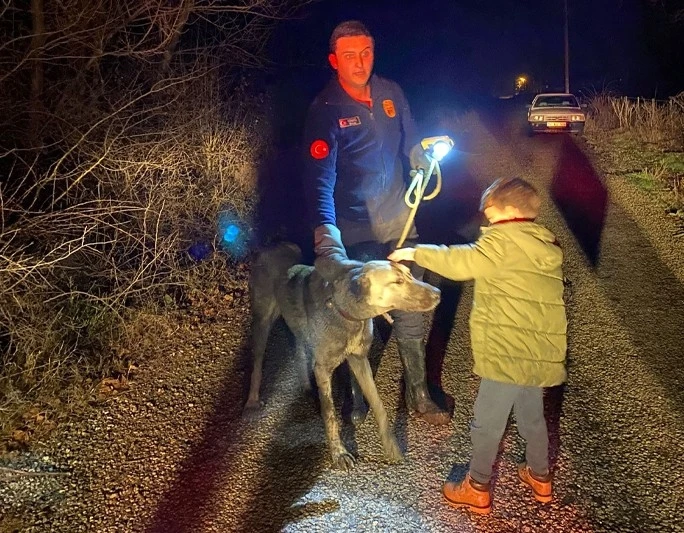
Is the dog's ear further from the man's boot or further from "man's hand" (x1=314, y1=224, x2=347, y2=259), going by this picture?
the man's boot

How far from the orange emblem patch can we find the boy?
106 cm

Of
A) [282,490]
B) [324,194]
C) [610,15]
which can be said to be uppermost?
[610,15]

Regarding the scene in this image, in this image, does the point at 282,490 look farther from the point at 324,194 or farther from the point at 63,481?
the point at 324,194

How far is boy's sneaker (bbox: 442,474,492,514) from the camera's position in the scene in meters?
2.86

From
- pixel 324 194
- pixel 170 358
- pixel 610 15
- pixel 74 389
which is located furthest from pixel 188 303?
pixel 610 15

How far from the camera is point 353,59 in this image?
3.25m

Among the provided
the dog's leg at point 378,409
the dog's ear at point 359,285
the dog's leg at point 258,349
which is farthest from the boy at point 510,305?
the dog's leg at point 258,349

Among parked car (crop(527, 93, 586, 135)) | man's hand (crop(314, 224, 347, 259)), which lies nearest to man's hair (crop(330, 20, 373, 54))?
man's hand (crop(314, 224, 347, 259))

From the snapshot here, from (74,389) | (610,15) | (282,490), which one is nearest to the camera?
(282,490)

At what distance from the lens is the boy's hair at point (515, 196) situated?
2564mm

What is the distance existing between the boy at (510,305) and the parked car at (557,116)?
14.7 metres

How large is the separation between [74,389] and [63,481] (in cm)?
89

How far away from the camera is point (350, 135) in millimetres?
3363

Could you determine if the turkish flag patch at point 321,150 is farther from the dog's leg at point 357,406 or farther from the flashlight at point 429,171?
the dog's leg at point 357,406
